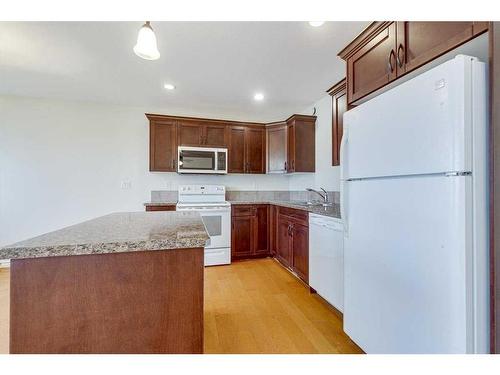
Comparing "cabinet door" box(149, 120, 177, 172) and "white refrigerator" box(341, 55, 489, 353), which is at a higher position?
"cabinet door" box(149, 120, 177, 172)

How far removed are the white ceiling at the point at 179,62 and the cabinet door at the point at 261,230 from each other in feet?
5.55

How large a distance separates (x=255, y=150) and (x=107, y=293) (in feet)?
10.7

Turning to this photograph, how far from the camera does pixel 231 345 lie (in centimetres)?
163

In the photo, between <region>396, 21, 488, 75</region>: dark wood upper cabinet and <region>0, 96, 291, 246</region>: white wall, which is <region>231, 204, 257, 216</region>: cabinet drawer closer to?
<region>0, 96, 291, 246</region>: white wall

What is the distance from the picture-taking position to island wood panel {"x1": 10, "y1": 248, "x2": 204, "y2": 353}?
767mm

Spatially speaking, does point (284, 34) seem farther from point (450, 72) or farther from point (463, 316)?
point (463, 316)

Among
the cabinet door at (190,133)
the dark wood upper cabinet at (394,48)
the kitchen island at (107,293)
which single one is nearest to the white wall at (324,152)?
the dark wood upper cabinet at (394,48)

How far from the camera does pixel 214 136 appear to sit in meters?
3.65

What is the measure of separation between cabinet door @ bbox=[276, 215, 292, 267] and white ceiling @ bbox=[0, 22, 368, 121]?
5.91 ft

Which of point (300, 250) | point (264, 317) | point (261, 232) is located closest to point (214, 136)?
point (261, 232)

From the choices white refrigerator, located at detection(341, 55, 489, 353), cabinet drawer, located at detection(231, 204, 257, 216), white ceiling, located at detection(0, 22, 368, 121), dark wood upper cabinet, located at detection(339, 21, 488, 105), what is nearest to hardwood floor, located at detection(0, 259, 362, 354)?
white refrigerator, located at detection(341, 55, 489, 353)

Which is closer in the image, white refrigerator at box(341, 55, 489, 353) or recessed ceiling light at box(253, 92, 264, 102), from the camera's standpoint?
white refrigerator at box(341, 55, 489, 353)

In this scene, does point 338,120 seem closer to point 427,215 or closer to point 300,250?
point 300,250
